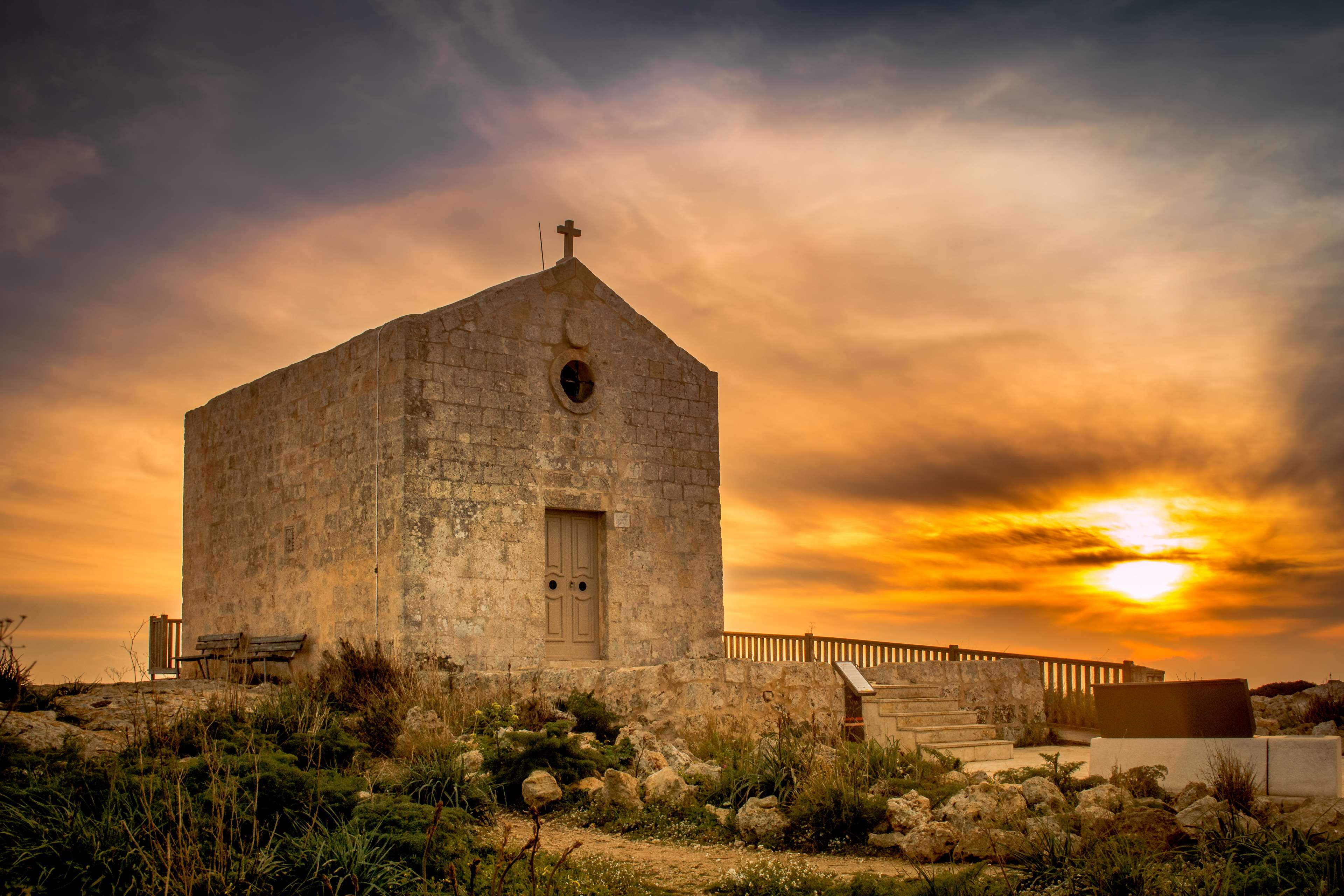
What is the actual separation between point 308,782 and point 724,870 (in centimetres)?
240

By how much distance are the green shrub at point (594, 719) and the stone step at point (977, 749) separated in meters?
3.14

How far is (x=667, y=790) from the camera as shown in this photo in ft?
27.0

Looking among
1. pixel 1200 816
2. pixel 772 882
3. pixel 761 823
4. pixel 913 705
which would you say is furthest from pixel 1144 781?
pixel 913 705

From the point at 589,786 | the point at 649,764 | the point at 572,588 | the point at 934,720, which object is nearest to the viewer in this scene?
the point at 589,786

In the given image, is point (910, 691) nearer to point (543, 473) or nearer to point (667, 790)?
point (543, 473)

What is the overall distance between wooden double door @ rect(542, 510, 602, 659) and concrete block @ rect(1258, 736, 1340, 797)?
7953mm

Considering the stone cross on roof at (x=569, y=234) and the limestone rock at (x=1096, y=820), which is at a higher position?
the stone cross on roof at (x=569, y=234)

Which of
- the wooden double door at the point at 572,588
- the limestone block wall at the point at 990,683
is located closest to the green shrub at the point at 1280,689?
the limestone block wall at the point at 990,683

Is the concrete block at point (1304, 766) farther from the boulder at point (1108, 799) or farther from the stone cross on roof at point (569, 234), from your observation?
the stone cross on roof at point (569, 234)

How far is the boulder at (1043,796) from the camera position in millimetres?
7295

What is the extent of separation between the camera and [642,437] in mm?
14750

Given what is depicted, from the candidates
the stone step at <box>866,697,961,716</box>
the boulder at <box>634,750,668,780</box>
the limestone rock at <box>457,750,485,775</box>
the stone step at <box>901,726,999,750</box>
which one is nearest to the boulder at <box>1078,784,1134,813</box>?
the boulder at <box>634,750,668,780</box>

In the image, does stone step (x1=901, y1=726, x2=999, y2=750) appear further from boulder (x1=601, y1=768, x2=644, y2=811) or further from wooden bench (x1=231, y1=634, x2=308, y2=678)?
wooden bench (x1=231, y1=634, x2=308, y2=678)

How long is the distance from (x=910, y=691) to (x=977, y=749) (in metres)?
1.40
